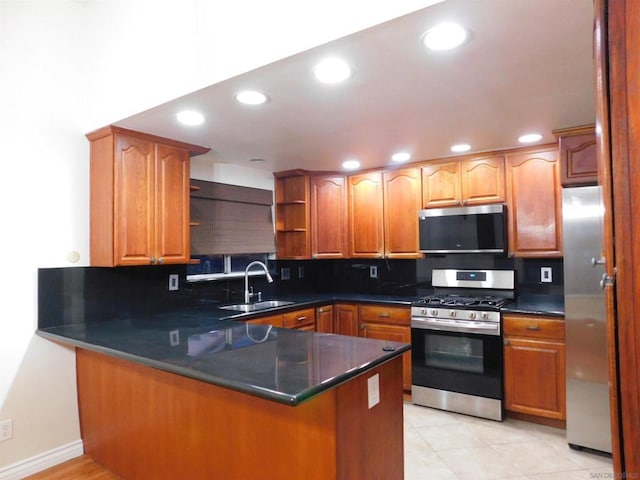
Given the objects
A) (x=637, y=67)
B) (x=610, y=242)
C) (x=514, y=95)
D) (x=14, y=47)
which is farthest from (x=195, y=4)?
(x=610, y=242)

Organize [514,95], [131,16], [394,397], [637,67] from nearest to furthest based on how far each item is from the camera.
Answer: [637,67] < [394,397] < [514,95] < [131,16]

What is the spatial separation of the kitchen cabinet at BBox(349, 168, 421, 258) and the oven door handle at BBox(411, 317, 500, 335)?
710mm

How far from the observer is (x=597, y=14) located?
945 millimetres

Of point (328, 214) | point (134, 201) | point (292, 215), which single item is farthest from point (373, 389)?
point (292, 215)

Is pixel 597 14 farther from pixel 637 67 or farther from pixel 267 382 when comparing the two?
pixel 267 382

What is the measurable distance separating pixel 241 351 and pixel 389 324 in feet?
6.77

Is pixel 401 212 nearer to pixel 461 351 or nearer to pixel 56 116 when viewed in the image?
pixel 461 351

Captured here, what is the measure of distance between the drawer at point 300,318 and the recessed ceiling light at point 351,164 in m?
1.43

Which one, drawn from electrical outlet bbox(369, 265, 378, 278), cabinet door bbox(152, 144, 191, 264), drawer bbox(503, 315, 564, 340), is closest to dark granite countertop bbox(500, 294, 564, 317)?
drawer bbox(503, 315, 564, 340)

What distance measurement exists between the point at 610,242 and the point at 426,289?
10.4 feet

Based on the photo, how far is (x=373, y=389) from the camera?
170 cm

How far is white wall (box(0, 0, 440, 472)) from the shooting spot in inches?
82.9

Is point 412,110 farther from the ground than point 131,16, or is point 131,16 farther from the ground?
point 131,16

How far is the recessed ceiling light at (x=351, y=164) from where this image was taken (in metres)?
3.76
